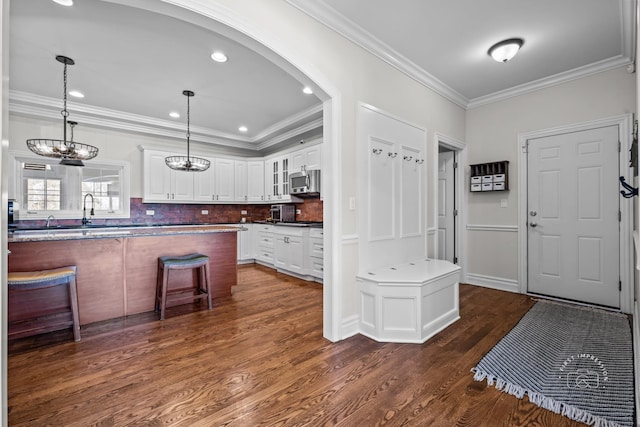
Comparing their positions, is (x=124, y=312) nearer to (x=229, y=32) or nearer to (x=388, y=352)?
(x=388, y=352)

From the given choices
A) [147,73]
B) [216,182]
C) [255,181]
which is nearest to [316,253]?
[255,181]

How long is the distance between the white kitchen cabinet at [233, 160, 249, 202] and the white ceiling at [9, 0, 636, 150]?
1.88 meters

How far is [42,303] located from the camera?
8.97 feet

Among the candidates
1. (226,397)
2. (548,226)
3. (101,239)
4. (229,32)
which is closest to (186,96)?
(101,239)

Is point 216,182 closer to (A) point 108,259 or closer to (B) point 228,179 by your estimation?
(B) point 228,179

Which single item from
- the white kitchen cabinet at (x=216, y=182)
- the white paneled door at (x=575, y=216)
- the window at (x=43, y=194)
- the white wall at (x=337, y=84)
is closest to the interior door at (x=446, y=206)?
the white paneled door at (x=575, y=216)

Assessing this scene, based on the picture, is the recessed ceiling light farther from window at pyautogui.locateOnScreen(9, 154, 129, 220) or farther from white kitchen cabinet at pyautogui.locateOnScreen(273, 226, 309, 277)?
window at pyautogui.locateOnScreen(9, 154, 129, 220)

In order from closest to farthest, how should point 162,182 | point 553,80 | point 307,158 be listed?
point 553,80 < point 307,158 < point 162,182

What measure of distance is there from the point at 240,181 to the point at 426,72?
14.8 ft

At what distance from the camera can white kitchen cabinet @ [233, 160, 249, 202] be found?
6.57 m

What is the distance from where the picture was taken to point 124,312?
3.16m

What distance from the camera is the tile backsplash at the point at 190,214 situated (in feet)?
18.0

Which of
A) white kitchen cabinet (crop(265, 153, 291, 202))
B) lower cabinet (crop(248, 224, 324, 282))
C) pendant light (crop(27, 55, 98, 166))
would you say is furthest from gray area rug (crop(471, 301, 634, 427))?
pendant light (crop(27, 55, 98, 166))

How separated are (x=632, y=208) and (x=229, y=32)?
14.1 ft
